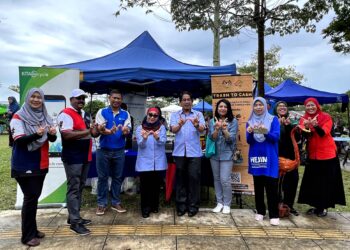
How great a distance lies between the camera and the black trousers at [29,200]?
3.43m

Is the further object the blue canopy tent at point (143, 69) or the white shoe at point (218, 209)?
the blue canopy tent at point (143, 69)

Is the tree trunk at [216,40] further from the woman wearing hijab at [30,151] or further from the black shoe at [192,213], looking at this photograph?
the woman wearing hijab at [30,151]

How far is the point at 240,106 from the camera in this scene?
17.0ft

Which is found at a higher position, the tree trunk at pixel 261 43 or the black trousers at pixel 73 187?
the tree trunk at pixel 261 43

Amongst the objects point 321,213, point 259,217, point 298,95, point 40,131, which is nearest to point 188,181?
point 259,217

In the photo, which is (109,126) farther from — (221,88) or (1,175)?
(1,175)

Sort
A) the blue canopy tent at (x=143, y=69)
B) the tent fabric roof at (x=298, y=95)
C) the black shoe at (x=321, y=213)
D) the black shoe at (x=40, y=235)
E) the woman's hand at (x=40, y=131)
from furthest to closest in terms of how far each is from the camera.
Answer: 1. the tent fabric roof at (x=298, y=95)
2. the blue canopy tent at (x=143, y=69)
3. the black shoe at (x=321, y=213)
4. the black shoe at (x=40, y=235)
5. the woman's hand at (x=40, y=131)

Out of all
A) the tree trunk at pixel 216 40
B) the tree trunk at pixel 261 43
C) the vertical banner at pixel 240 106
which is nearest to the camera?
the vertical banner at pixel 240 106

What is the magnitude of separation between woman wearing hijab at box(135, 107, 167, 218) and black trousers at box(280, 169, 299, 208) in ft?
5.93

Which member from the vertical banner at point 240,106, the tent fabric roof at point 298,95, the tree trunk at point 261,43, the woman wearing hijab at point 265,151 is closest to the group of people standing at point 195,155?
the woman wearing hijab at point 265,151

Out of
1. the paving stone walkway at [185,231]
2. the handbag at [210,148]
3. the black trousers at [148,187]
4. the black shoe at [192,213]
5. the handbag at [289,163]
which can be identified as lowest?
the paving stone walkway at [185,231]

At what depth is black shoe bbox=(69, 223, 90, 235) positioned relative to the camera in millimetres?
3852

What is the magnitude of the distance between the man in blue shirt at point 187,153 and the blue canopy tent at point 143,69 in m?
0.88

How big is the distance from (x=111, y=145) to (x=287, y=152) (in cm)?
251
